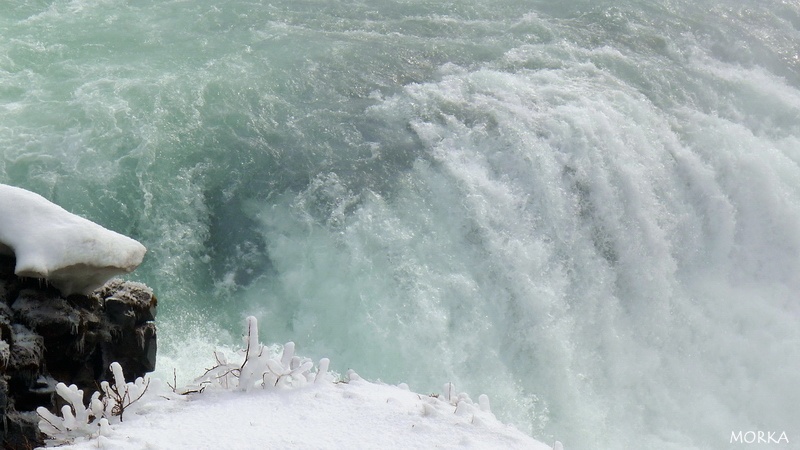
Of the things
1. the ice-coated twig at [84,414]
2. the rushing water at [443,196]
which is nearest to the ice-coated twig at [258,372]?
the ice-coated twig at [84,414]

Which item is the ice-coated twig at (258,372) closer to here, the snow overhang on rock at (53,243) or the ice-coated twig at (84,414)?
the ice-coated twig at (84,414)

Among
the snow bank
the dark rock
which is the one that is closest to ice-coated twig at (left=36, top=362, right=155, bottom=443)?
the snow bank

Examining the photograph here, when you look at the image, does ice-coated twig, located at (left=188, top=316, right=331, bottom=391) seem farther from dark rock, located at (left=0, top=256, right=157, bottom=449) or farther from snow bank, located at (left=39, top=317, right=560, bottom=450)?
dark rock, located at (left=0, top=256, right=157, bottom=449)

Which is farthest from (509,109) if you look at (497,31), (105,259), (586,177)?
(105,259)

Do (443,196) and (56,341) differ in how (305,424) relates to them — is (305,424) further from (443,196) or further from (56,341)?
(443,196)

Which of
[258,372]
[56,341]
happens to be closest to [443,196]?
[258,372]
